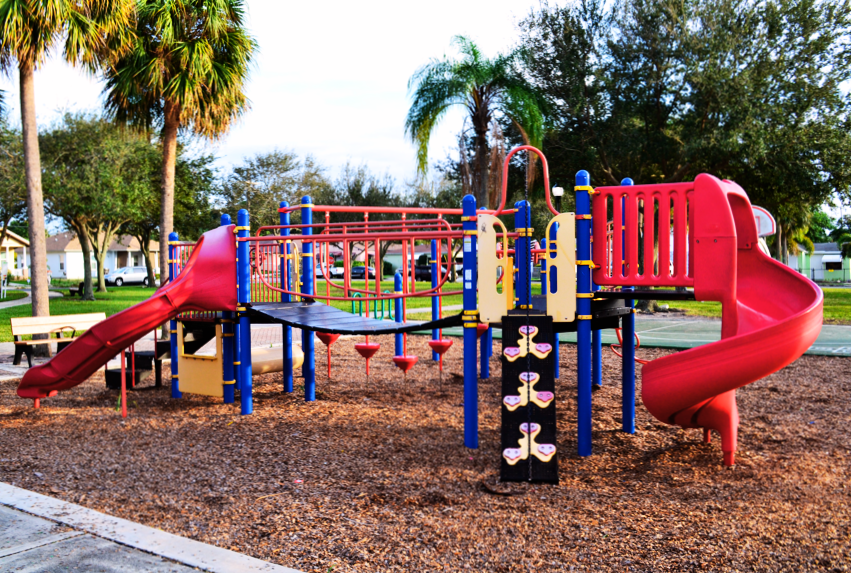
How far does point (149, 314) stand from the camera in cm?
735

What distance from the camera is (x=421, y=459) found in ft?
18.7

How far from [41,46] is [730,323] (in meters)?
11.8

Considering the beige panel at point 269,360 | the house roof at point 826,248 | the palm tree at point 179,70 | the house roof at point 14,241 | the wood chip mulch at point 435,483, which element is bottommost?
the wood chip mulch at point 435,483

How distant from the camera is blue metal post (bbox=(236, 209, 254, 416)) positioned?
7.54 m

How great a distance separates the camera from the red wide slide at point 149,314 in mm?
7359

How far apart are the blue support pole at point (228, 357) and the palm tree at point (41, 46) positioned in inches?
214

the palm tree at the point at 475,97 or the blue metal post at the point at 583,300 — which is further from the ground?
the palm tree at the point at 475,97

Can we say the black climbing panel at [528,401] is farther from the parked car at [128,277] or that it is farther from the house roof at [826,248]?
the house roof at [826,248]

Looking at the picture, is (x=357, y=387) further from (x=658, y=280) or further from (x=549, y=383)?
(x=658, y=280)

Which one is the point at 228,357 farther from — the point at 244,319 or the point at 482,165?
the point at 482,165

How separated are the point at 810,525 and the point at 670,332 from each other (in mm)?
11629

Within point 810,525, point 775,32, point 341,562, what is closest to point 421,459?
point 341,562

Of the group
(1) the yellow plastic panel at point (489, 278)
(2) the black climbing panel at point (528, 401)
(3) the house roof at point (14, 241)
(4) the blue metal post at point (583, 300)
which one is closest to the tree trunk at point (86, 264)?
(3) the house roof at point (14, 241)

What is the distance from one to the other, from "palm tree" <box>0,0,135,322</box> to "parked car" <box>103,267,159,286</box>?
131 feet
